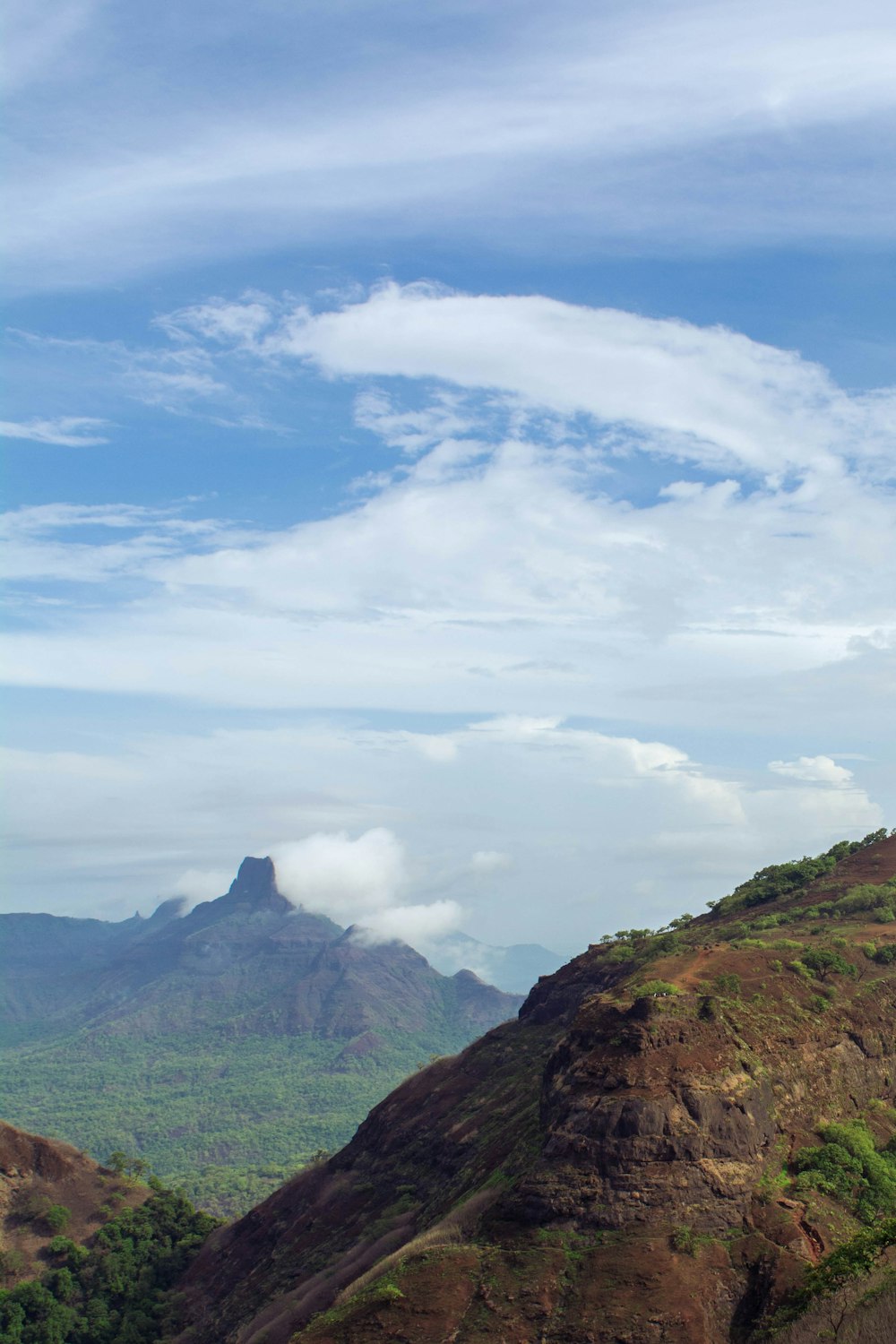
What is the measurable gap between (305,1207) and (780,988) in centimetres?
5325

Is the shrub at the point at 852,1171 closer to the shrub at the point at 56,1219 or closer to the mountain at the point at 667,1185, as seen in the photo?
the mountain at the point at 667,1185

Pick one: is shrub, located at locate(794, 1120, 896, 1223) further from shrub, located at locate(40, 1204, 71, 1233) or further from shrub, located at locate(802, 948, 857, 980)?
shrub, located at locate(40, 1204, 71, 1233)

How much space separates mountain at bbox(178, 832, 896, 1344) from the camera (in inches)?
1892

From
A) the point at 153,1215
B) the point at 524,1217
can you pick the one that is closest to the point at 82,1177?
the point at 153,1215

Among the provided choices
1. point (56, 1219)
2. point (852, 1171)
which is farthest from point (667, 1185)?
point (56, 1219)

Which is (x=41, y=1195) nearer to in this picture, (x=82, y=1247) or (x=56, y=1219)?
(x=56, y=1219)

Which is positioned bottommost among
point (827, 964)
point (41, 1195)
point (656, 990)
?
point (41, 1195)

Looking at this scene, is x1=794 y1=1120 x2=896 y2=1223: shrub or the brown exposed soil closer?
x1=794 y1=1120 x2=896 y2=1223: shrub

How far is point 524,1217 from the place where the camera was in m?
54.4

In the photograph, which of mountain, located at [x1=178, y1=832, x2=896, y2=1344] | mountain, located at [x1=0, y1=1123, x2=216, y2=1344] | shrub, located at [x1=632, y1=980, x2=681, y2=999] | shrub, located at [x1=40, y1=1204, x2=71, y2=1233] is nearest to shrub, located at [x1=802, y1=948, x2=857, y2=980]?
mountain, located at [x1=178, y1=832, x2=896, y2=1344]

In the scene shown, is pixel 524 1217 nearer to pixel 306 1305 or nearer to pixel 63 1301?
pixel 306 1305

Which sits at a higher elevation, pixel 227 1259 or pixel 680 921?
pixel 680 921

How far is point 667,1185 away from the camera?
52562 millimetres

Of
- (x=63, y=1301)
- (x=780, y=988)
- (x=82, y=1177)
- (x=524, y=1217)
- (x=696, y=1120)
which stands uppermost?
(x=780, y=988)
